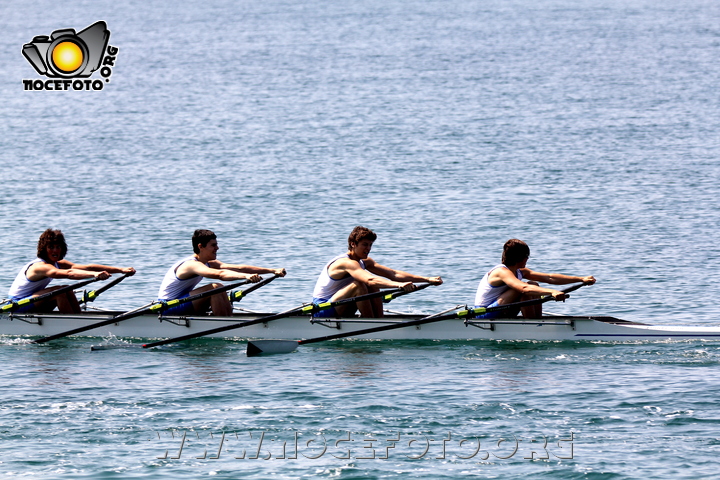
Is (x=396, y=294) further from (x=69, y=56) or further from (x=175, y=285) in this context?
(x=69, y=56)

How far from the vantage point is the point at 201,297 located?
59.4 feet

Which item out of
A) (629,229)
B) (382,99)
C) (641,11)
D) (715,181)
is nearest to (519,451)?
(629,229)

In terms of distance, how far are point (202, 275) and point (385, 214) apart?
48.8ft

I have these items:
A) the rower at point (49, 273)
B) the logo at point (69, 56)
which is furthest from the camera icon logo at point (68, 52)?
the rower at point (49, 273)

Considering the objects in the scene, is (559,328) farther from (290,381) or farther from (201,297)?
(201,297)

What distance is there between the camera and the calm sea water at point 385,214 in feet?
46.4

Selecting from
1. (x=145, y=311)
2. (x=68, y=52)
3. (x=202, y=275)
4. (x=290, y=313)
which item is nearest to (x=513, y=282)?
(x=290, y=313)

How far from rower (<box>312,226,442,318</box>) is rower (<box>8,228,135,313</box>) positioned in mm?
3273

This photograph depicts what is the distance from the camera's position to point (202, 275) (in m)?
18.0

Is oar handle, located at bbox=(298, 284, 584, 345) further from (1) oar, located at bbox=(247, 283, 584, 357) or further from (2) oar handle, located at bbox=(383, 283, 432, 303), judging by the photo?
(2) oar handle, located at bbox=(383, 283, 432, 303)

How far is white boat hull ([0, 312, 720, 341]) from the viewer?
17547 mm

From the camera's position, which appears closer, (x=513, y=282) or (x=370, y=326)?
(x=513, y=282)

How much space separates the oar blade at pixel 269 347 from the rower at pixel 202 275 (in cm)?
100

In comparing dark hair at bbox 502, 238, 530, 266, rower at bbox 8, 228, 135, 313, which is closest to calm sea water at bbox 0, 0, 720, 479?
rower at bbox 8, 228, 135, 313
